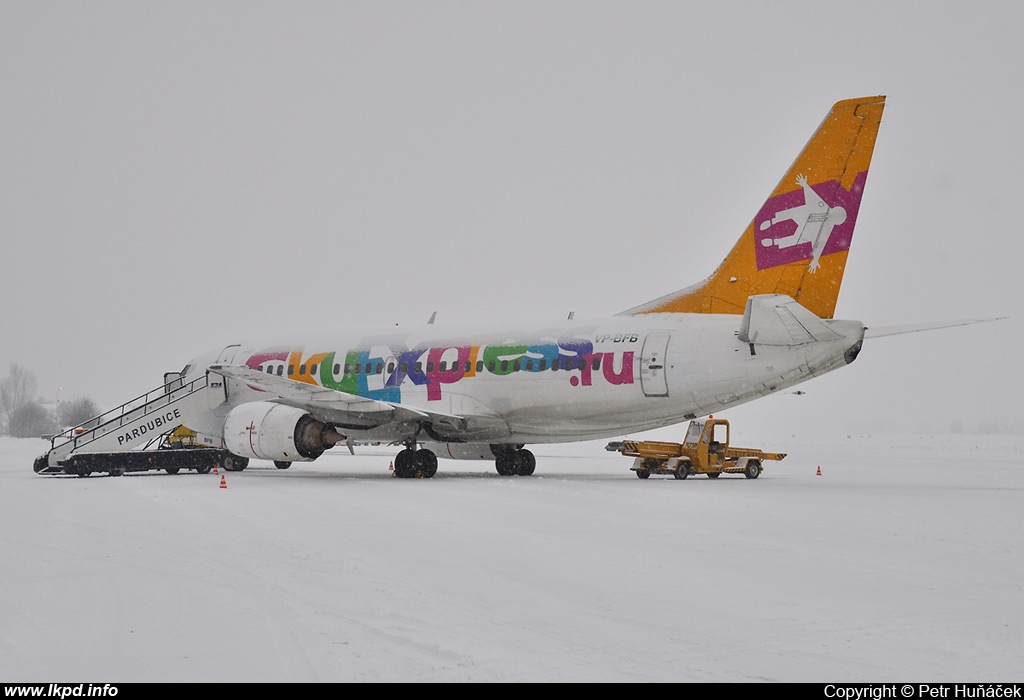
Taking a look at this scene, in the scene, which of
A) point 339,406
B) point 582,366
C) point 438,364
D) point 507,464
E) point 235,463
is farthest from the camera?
point 235,463

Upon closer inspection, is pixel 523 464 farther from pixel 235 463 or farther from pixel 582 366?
pixel 235 463

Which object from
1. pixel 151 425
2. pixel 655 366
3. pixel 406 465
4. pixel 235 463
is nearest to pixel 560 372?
pixel 655 366

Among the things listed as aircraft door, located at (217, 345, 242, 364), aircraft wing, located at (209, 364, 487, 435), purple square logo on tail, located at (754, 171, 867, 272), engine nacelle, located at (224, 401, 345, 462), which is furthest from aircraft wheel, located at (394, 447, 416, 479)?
purple square logo on tail, located at (754, 171, 867, 272)

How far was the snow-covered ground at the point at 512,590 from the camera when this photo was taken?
554 centimetres

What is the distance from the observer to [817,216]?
18.5m

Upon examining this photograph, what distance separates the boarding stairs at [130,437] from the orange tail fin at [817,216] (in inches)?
510

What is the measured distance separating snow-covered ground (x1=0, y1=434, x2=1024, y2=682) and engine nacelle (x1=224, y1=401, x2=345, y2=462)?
5.43m

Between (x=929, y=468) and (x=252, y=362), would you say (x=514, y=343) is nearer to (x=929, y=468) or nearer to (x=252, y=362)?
(x=252, y=362)

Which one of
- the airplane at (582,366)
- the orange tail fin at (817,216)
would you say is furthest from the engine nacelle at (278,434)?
the orange tail fin at (817,216)

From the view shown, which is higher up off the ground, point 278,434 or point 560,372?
point 560,372

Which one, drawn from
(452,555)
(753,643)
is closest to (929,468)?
(452,555)

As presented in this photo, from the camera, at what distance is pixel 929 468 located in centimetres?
2717

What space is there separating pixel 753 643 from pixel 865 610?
4.59 ft

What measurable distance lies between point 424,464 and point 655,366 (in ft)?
18.1
